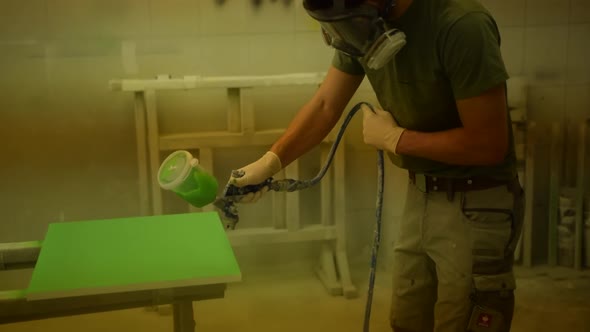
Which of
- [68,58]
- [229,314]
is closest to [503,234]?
[229,314]

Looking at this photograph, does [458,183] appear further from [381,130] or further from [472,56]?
[472,56]

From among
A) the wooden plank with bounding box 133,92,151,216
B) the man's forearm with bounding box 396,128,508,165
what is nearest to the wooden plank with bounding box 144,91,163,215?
the wooden plank with bounding box 133,92,151,216

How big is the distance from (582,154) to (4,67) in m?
2.52

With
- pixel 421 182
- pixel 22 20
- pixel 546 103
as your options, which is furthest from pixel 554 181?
pixel 22 20

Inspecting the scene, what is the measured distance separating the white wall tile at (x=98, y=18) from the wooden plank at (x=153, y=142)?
0.32 metres

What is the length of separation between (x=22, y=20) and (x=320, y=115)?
5.27 ft

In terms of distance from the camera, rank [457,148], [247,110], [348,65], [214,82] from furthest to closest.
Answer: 1. [247,110]
2. [214,82]
3. [348,65]
4. [457,148]

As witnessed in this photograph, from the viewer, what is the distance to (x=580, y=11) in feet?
11.3

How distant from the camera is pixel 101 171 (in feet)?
10.9

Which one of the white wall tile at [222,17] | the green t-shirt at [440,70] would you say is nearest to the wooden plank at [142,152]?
the white wall tile at [222,17]

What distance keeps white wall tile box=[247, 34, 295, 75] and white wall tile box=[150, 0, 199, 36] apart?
253mm

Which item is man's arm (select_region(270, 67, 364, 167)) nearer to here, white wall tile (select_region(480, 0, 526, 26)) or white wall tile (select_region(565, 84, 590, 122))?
white wall tile (select_region(480, 0, 526, 26))

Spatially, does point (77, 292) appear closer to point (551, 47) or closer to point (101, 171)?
point (101, 171)

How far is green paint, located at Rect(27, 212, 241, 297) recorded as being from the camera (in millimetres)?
1665
